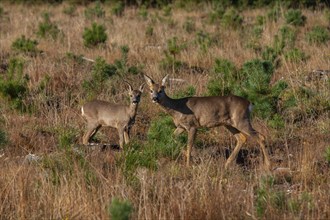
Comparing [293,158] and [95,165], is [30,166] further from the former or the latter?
[293,158]

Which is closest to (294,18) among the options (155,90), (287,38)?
(287,38)

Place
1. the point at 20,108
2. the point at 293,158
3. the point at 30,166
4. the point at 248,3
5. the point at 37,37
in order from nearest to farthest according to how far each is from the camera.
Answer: the point at 30,166
the point at 293,158
the point at 20,108
the point at 37,37
the point at 248,3

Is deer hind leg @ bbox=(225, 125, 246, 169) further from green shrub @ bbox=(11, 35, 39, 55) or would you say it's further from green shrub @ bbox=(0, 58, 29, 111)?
green shrub @ bbox=(11, 35, 39, 55)

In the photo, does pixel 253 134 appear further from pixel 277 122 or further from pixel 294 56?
pixel 294 56

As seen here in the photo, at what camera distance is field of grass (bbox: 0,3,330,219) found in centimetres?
646

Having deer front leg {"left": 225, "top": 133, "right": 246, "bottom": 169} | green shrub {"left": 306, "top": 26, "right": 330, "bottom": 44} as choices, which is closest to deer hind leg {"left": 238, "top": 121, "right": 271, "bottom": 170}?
deer front leg {"left": 225, "top": 133, "right": 246, "bottom": 169}

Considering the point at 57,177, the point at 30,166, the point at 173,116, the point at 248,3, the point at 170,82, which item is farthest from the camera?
the point at 248,3

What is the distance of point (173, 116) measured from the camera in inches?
383

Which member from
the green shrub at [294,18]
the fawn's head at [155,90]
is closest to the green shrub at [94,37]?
the green shrub at [294,18]

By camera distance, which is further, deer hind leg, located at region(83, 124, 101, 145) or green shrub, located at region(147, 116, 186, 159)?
deer hind leg, located at region(83, 124, 101, 145)

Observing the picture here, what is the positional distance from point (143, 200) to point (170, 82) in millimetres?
6875

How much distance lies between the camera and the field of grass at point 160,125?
6461 millimetres

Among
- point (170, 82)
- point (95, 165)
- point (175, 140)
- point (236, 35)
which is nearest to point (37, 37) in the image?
point (236, 35)

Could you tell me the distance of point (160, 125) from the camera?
9.37 metres
